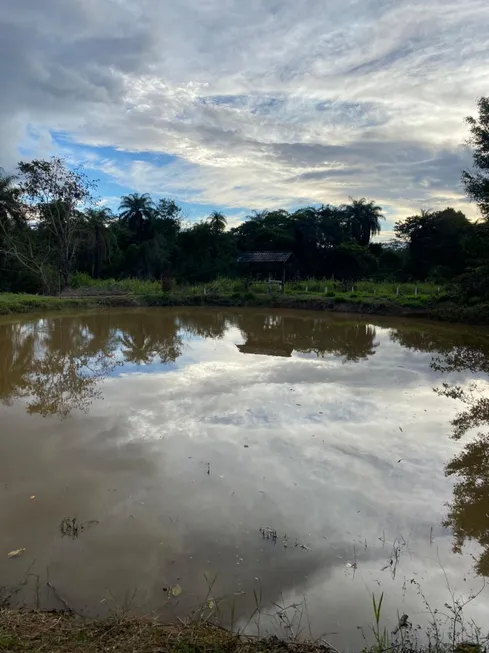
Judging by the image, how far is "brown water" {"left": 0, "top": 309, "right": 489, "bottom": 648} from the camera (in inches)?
98.2

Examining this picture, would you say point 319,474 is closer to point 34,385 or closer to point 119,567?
point 119,567

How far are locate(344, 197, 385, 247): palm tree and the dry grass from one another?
101 ft

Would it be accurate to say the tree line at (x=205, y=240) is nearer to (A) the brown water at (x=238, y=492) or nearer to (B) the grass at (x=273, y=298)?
(B) the grass at (x=273, y=298)

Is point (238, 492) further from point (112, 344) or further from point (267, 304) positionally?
point (267, 304)

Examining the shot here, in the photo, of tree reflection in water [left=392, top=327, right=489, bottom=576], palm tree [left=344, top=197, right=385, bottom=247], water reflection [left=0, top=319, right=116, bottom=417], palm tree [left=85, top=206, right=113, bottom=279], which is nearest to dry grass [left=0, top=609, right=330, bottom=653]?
tree reflection in water [left=392, top=327, right=489, bottom=576]

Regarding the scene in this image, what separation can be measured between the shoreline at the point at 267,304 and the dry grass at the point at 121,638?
46.8 ft

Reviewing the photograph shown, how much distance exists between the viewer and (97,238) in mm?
24688

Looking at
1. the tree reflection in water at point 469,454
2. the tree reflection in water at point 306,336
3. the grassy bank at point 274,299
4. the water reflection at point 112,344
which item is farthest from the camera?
the grassy bank at point 274,299

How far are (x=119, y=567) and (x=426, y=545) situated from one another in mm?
1887

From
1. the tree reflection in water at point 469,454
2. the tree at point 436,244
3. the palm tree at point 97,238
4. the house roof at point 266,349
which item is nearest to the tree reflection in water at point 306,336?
the house roof at point 266,349

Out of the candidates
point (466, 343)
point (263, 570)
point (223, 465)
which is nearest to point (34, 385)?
point (223, 465)

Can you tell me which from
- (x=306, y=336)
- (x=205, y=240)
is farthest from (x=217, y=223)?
(x=306, y=336)

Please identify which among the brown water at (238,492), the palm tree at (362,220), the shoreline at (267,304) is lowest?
the brown water at (238,492)

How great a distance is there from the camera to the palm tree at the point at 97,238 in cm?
2345
